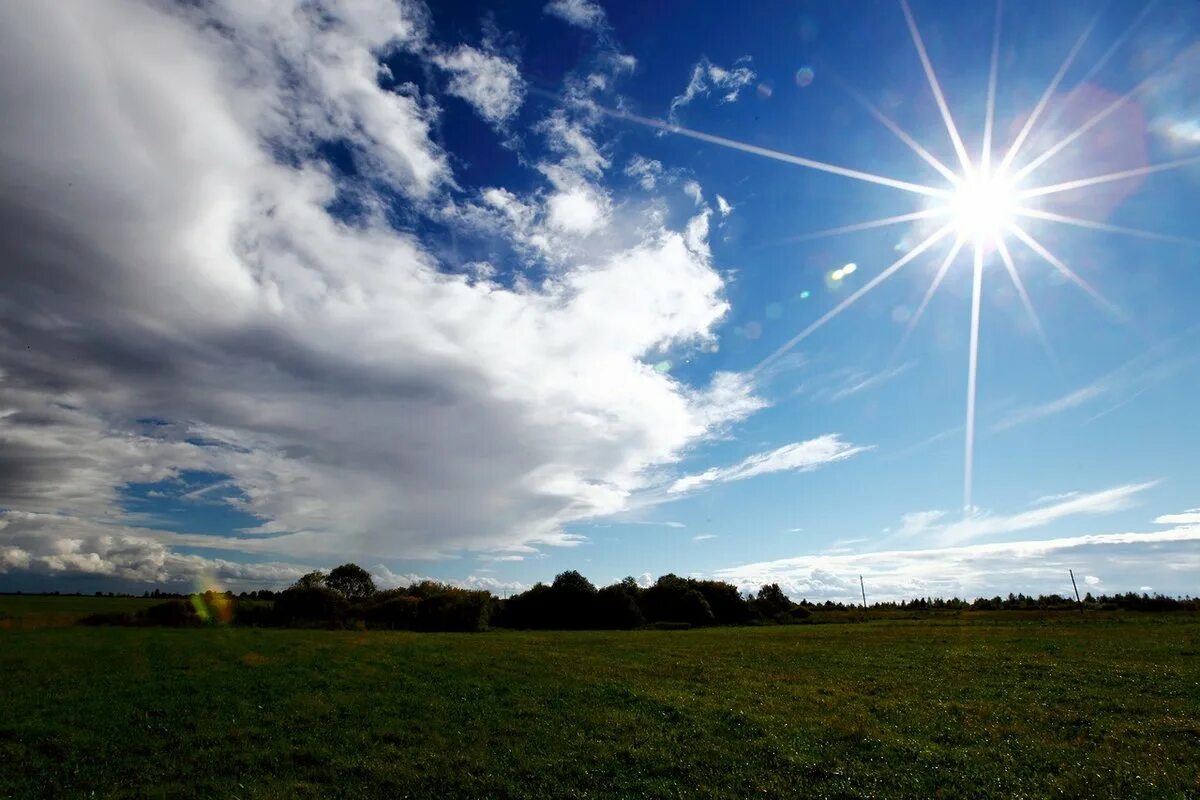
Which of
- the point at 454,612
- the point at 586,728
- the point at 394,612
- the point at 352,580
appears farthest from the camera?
the point at 352,580

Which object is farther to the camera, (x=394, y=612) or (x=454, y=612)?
(x=394, y=612)

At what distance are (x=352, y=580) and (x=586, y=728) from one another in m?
107

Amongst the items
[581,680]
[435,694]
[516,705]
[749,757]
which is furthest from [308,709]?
[749,757]

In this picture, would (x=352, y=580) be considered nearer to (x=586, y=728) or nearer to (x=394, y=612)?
(x=394, y=612)

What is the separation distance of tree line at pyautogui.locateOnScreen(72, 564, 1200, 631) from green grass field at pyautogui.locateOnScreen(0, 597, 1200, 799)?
5264 cm

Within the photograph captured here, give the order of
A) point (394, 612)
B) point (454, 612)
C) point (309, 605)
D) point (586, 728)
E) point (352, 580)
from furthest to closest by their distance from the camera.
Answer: point (352, 580)
point (394, 612)
point (454, 612)
point (309, 605)
point (586, 728)

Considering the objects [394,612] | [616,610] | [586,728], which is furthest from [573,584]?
[586,728]

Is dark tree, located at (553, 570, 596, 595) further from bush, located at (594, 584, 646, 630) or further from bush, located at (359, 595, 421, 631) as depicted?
bush, located at (359, 595, 421, 631)

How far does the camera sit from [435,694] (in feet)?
83.8

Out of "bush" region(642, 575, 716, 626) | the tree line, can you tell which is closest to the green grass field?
the tree line

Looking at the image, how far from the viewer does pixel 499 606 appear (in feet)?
337

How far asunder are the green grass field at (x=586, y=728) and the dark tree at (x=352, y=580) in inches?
3149

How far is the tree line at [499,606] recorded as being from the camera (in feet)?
273

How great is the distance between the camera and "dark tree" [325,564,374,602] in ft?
366
